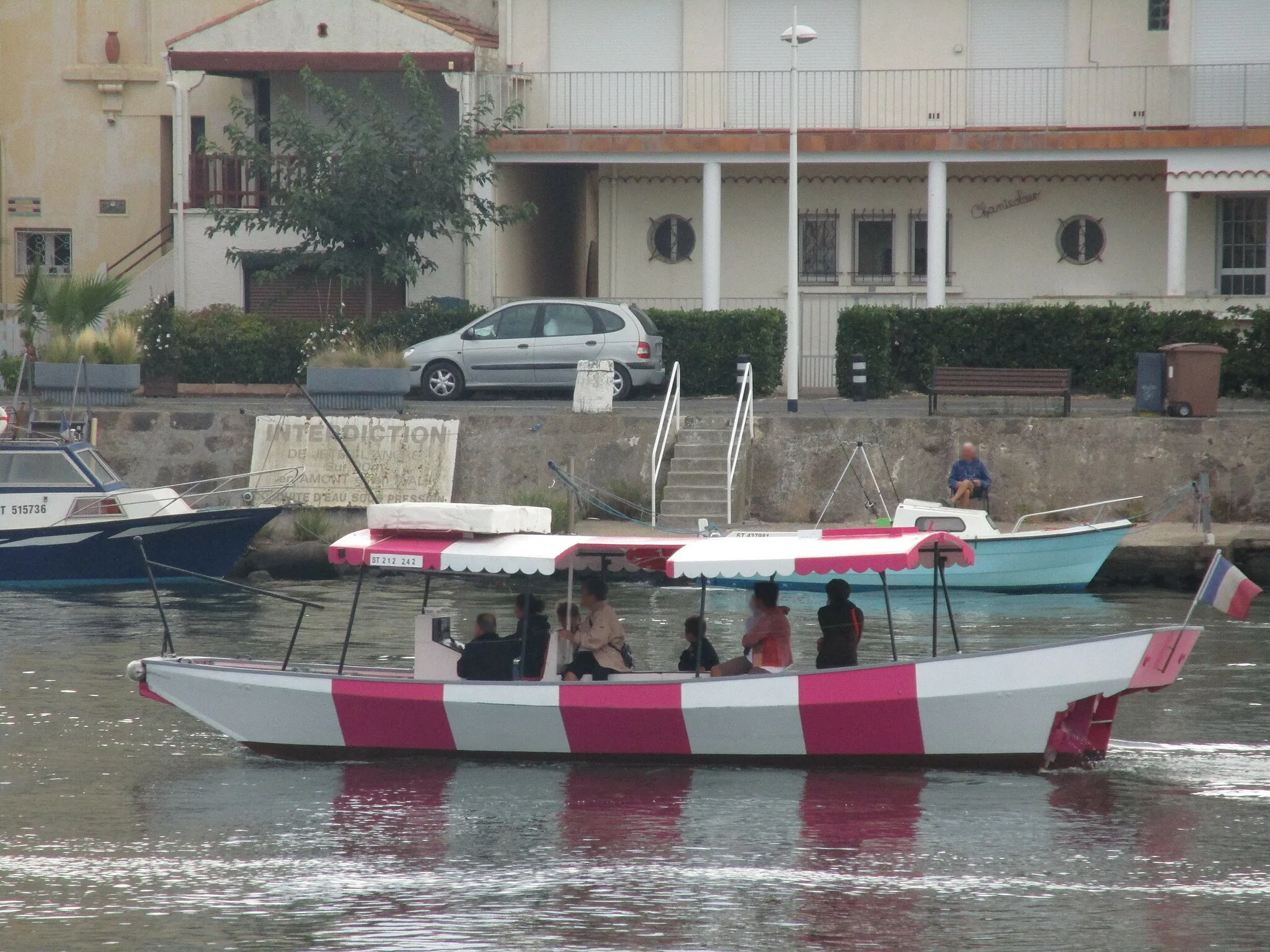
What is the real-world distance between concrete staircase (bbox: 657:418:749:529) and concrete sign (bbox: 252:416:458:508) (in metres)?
3.29

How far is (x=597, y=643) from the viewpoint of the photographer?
14.5 meters

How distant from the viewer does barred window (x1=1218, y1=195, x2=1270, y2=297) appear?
33.1 meters

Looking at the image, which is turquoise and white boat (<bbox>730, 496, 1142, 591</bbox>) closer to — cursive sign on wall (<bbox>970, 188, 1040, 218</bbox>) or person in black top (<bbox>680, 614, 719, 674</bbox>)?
person in black top (<bbox>680, 614, 719, 674</bbox>)

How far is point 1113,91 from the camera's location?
3269 centimetres

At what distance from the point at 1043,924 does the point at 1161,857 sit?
1.76 metres

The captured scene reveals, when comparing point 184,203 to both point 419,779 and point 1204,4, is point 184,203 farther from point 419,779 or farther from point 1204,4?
point 419,779

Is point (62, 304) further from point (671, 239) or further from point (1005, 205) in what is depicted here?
point (1005, 205)

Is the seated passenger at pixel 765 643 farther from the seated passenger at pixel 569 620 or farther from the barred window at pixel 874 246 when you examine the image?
the barred window at pixel 874 246

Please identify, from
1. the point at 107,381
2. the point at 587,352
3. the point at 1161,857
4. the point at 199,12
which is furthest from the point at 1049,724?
the point at 199,12

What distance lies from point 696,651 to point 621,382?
49.1 feet

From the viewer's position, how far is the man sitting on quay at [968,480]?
23.8m

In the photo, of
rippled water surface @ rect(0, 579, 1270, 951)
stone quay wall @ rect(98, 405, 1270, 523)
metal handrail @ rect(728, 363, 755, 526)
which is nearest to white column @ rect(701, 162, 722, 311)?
metal handrail @ rect(728, 363, 755, 526)

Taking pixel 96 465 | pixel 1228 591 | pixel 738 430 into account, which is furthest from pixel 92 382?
pixel 1228 591

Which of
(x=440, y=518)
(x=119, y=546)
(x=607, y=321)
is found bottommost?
(x=119, y=546)
